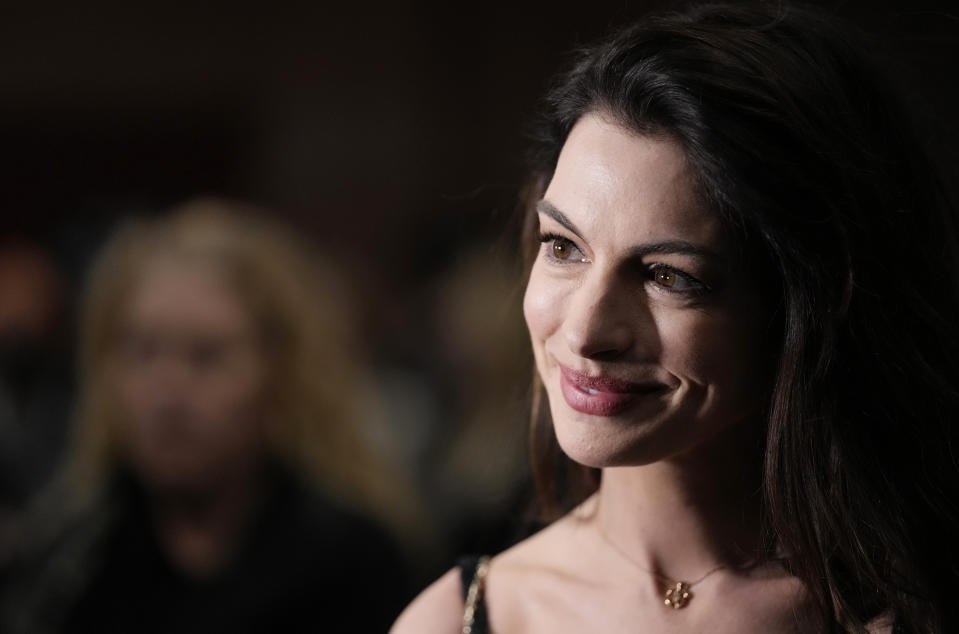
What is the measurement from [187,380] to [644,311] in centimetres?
150

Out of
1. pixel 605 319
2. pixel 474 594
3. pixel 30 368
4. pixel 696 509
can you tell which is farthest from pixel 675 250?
pixel 30 368

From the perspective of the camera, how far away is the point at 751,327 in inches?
51.9

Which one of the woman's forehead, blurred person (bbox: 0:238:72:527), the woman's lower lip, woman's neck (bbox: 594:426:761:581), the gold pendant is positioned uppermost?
the woman's forehead

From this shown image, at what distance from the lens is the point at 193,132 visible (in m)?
2.75

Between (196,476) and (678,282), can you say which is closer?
(678,282)

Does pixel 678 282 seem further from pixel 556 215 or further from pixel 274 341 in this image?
pixel 274 341

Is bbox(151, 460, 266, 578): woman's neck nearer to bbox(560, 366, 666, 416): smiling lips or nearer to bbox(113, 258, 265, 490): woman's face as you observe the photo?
bbox(113, 258, 265, 490): woman's face

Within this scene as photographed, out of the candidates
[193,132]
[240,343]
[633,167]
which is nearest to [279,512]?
[240,343]

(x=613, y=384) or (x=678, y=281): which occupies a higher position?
→ (x=678, y=281)

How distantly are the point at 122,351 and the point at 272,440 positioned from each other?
0.41m

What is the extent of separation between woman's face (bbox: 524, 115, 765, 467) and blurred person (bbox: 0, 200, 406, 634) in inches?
52.3

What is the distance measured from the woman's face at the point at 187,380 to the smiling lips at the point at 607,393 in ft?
4.42

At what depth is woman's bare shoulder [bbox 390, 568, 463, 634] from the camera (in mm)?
1560

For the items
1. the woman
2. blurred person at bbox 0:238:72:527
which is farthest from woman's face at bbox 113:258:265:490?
the woman
